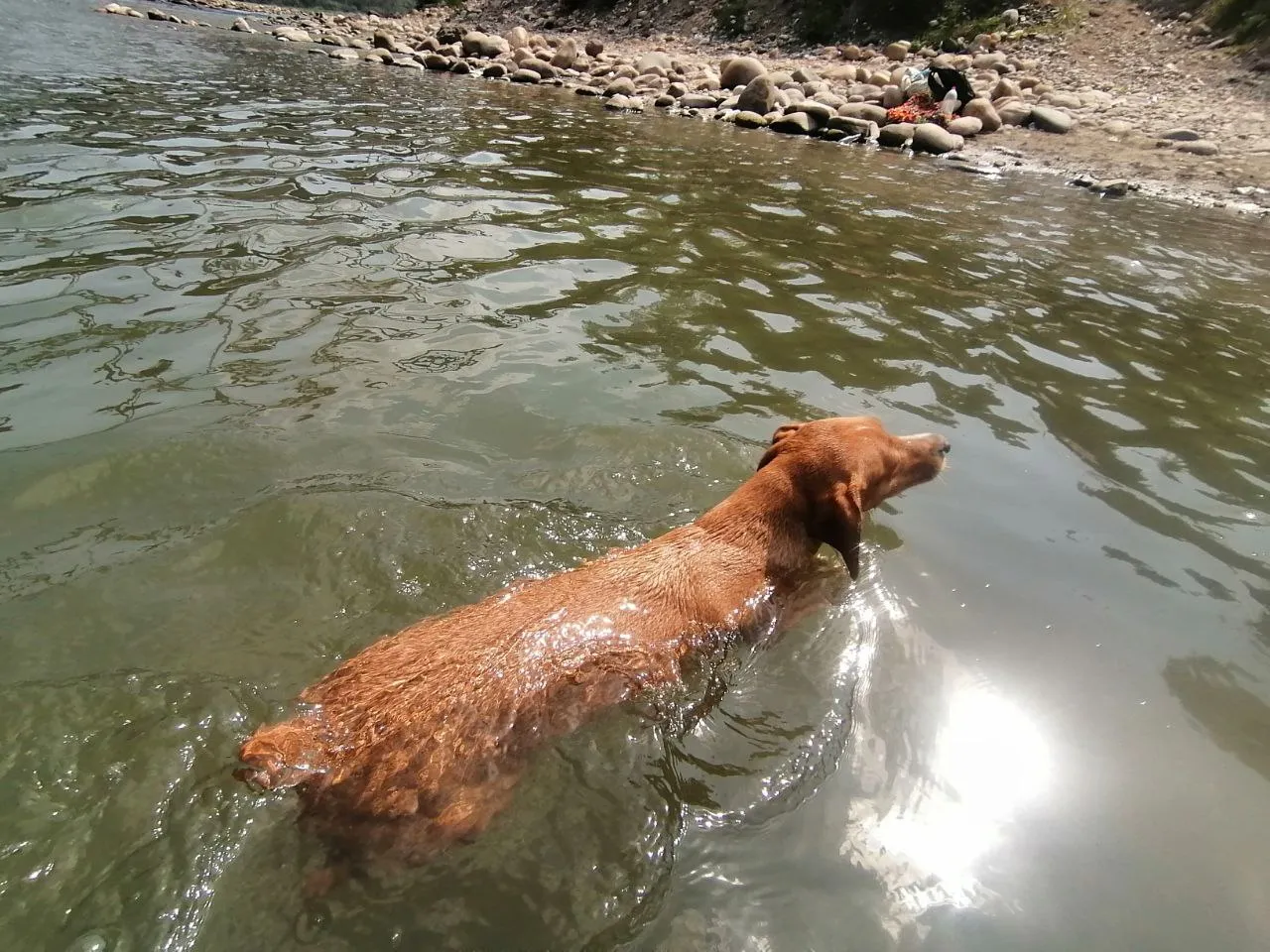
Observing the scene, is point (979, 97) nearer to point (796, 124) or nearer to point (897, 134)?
point (897, 134)

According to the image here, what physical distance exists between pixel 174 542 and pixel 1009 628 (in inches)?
198

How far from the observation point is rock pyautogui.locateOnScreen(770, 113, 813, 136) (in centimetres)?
2186

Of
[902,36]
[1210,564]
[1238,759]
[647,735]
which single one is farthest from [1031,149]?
[647,735]

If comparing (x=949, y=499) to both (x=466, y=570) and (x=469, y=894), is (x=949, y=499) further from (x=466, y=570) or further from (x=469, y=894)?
(x=469, y=894)

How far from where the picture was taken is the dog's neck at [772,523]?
15.3 feet

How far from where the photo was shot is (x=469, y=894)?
3051 millimetres

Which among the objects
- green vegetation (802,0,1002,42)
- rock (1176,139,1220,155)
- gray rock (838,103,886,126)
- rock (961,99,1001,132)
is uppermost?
green vegetation (802,0,1002,42)

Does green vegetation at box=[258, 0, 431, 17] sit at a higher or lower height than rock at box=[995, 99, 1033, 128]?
lower

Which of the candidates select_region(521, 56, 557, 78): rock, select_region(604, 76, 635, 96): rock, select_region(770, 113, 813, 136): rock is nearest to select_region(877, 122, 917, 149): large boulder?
select_region(770, 113, 813, 136): rock

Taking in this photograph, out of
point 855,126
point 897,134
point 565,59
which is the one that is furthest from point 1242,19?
point 565,59

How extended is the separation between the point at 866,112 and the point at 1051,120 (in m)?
4.78

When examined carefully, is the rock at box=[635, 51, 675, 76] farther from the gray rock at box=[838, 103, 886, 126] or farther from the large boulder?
the large boulder

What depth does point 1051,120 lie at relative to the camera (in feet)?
67.7

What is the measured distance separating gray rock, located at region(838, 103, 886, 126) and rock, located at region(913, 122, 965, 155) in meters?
2.25
